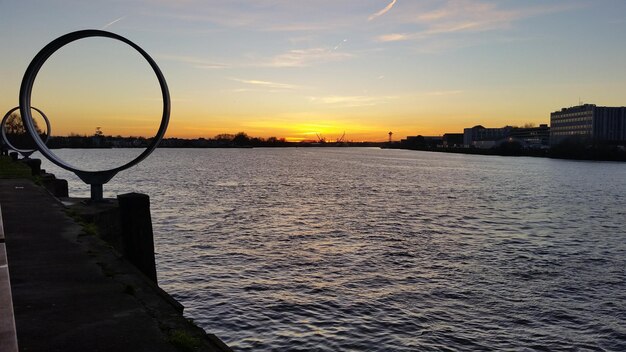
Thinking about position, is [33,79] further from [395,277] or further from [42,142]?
[395,277]

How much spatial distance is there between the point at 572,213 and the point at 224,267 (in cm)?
3557

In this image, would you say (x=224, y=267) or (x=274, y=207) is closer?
(x=224, y=267)

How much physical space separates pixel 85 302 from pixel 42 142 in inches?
549

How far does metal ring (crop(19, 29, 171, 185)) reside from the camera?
19.5m

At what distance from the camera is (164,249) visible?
26.4m

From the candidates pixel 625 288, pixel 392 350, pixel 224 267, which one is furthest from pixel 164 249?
pixel 625 288

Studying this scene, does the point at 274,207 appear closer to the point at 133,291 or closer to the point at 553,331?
the point at 553,331

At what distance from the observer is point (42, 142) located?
66.9ft

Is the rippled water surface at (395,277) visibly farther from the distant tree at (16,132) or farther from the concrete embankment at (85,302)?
the distant tree at (16,132)

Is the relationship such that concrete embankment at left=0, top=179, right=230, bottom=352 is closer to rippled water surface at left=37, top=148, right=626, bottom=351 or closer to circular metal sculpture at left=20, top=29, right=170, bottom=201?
rippled water surface at left=37, top=148, right=626, bottom=351

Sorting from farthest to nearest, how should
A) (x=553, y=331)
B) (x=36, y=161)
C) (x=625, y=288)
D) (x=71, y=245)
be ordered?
(x=36, y=161)
(x=625, y=288)
(x=553, y=331)
(x=71, y=245)

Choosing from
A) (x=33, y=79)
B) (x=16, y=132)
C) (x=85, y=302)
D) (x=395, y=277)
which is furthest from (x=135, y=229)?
(x=16, y=132)

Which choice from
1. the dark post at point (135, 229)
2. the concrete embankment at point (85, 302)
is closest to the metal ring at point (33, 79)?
the dark post at point (135, 229)

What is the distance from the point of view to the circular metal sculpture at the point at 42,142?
19.5 metres
